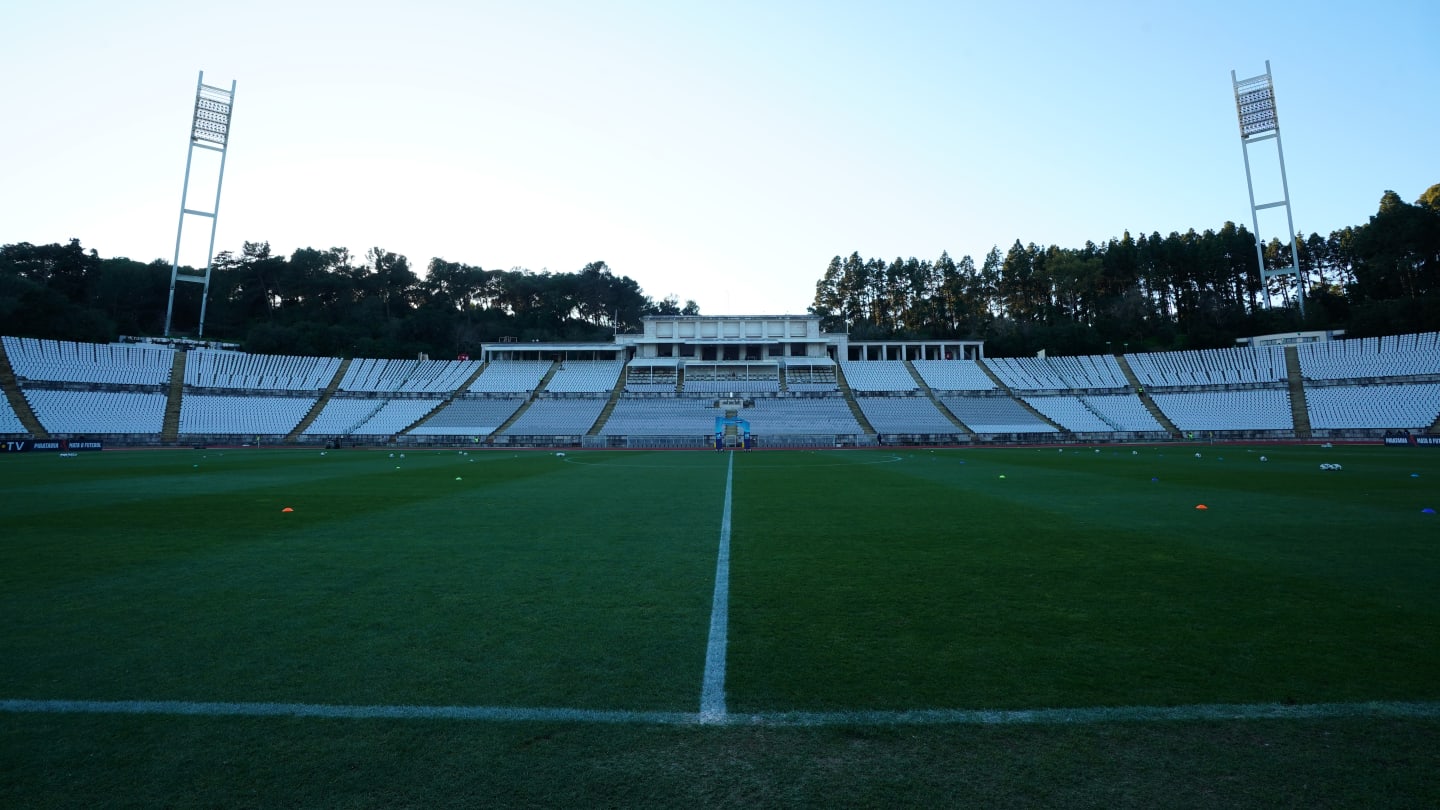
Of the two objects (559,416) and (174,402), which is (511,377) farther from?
(174,402)

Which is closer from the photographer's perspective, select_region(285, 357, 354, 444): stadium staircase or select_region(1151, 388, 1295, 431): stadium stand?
select_region(1151, 388, 1295, 431): stadium stand

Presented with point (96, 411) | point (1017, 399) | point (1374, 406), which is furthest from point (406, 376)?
point (1374, 406)

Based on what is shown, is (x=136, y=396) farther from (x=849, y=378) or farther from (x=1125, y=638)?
(x=1125, y=638)

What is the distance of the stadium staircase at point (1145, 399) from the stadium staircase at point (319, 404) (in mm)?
59403

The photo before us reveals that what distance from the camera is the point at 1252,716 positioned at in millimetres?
3588

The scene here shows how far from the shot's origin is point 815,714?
12.0 ft

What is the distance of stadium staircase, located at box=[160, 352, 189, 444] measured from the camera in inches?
1730

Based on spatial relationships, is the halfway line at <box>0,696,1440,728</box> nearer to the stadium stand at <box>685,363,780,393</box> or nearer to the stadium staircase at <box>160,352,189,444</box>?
the stadium staircase at <box>160,352,189,444</box>

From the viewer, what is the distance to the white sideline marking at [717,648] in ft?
12.3

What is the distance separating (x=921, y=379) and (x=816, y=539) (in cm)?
5114

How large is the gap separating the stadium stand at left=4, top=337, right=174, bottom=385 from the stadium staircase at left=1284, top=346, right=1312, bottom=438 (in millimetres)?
76499

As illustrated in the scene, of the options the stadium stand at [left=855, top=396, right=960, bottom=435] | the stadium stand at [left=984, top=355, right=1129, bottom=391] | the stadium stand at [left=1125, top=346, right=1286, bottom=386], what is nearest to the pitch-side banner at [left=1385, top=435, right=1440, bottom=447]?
the stadium stand at [left=1125, top=346, right=1286, bottom=386]

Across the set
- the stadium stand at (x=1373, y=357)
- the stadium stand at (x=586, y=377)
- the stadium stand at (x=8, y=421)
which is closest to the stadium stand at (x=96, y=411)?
the stadium stand at (x=8, y=421)

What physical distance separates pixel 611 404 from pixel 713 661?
167 feet
